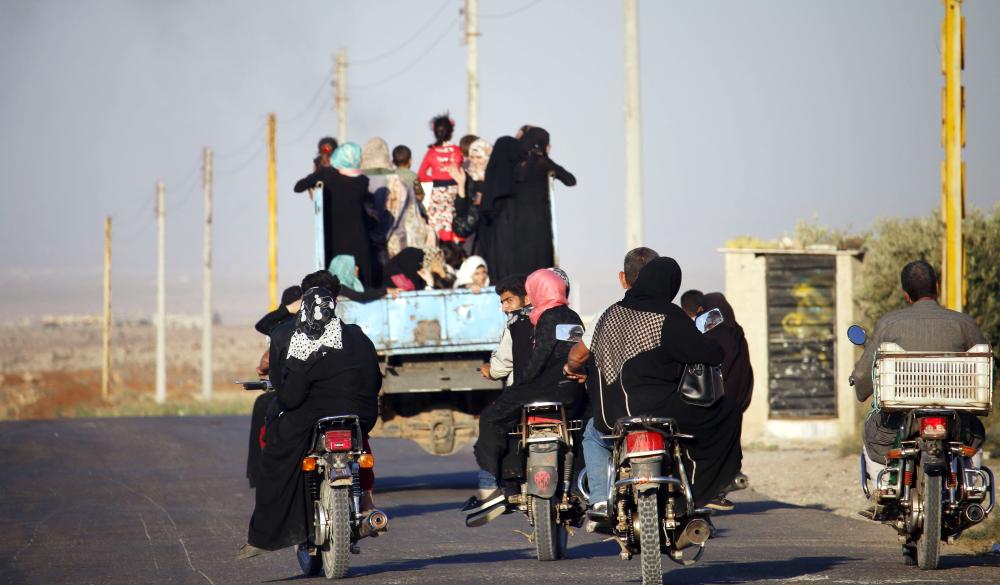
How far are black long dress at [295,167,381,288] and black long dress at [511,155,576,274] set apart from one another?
66.8 inches

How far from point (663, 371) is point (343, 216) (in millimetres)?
9424

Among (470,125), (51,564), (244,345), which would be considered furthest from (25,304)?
(51,564)

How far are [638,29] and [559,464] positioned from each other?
42.2 ft

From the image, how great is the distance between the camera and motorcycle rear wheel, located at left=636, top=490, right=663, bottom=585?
28.1 ft

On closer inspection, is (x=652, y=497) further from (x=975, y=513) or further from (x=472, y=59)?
(x=472, y=59)

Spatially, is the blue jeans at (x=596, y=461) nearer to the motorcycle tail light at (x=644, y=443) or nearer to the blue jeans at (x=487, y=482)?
the motorcycle tail light at (x=644, y=443)

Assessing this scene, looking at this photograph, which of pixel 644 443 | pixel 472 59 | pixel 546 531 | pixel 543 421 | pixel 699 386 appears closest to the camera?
pixel 644 443

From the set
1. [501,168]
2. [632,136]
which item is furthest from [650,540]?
[632,136]

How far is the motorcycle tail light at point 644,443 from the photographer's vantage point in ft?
28.7

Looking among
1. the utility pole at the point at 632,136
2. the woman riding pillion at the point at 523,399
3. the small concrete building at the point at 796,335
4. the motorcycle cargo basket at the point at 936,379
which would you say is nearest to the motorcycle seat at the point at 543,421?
the woman riding pillion at the point at 523,399

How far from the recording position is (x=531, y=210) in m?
18.1

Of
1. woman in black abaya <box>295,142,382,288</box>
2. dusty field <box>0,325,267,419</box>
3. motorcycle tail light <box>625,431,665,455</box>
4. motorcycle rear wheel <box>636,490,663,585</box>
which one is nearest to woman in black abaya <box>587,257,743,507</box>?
motorcycle tail light <box>625,431,665,455</box>

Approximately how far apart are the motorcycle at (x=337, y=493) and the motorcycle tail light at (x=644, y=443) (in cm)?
178

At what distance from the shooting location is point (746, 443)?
79.2 ft
